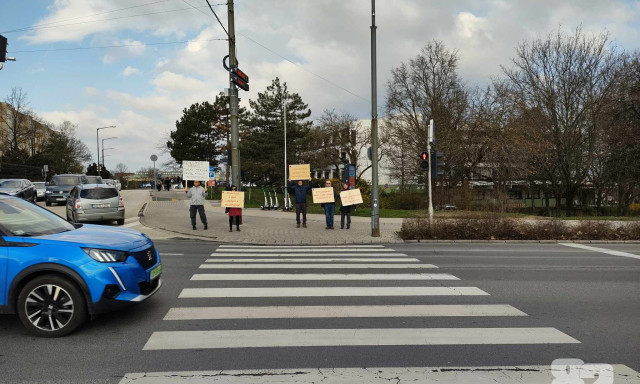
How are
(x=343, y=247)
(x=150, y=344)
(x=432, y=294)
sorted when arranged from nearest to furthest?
(x=150, y=344) < (x=432, y=294) < (x=343, y=247)

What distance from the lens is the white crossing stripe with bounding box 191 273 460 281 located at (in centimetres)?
735

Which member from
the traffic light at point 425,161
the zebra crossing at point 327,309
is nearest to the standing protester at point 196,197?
the zebra crossing at point 327,309

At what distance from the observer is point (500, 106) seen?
118 ft

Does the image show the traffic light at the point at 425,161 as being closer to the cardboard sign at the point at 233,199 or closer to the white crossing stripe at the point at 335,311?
the cardboard sign at the point at 233,199

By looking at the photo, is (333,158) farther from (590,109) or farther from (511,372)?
(511,372)

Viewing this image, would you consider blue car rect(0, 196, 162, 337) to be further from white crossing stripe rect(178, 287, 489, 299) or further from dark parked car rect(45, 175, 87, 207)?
dark parked car rect(45, 175, 87, 207)

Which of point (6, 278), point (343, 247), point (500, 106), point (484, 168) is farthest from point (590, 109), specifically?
point (6, 278)

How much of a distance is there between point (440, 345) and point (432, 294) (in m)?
2.12

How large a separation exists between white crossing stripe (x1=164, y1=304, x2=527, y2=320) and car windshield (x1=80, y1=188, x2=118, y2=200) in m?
12.3

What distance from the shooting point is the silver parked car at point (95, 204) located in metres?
15.4

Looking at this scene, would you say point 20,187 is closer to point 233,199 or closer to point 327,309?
point 233,199

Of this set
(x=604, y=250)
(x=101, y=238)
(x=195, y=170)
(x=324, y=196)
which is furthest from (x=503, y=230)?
(x=195, y=170)

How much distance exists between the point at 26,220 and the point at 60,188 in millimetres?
23115

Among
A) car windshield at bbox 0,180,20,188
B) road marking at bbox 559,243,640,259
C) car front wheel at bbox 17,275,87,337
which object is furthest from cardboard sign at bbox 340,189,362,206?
car windshield at bbox 0,180,20,188
